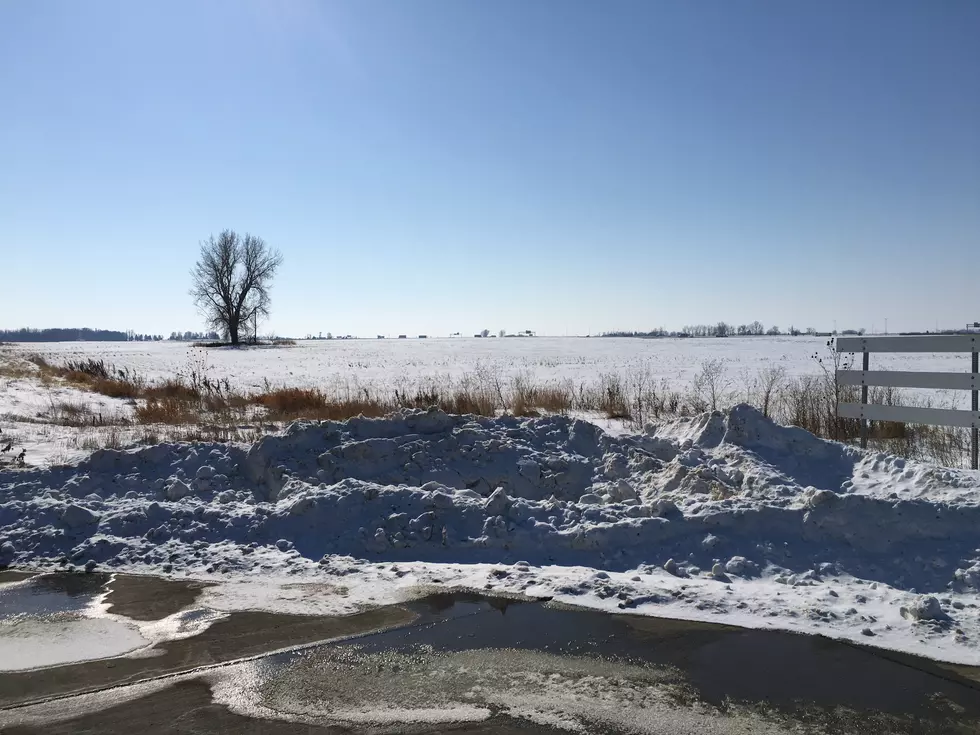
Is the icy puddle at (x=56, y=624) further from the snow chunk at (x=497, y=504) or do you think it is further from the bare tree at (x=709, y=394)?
the bare tree at (x=709, y=394)

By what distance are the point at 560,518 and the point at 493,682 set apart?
3071 millimetres

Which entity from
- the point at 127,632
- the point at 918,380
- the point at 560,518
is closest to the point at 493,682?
the point at 127,632

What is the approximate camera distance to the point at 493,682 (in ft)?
14.6

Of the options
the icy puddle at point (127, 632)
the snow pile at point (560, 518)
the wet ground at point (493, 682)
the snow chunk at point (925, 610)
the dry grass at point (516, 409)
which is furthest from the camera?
the dry grass at point (516, 409)

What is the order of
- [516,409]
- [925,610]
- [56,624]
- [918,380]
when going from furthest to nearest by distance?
[516,409], [918,380], [56,624], [925,610]

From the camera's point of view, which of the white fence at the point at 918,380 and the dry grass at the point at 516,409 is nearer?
the white fence at the point at 918,380

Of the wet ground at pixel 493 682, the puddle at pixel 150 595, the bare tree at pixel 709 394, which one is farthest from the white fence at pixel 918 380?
the puddle at pixel 150 595

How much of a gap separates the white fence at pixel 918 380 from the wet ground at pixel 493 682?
216 inches

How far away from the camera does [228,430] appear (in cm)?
1294

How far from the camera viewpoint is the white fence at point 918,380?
887cm

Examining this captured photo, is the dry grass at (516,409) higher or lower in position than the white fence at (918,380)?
lower

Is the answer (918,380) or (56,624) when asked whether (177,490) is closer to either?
(56,624)

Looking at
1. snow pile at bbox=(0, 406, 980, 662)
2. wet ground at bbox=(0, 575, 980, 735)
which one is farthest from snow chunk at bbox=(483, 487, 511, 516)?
wet ground at bbox=(0, 575, 980, 735)

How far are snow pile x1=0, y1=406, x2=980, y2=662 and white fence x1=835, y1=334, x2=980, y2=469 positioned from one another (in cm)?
140
